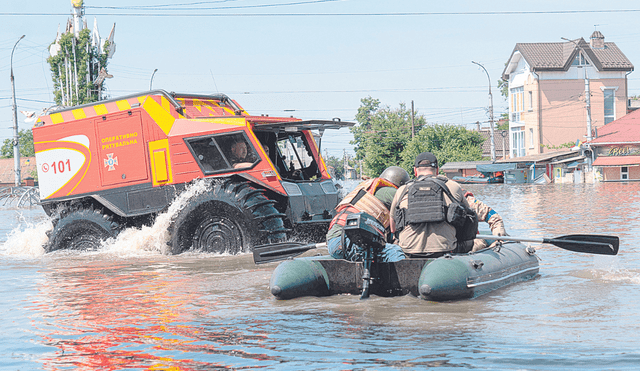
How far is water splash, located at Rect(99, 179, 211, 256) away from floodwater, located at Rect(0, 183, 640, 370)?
4.88 feet

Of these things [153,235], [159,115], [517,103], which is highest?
[517,103]

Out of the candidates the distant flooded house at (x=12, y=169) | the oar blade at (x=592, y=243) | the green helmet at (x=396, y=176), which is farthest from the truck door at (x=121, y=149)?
the distant flooded house at (x=12, y=169)

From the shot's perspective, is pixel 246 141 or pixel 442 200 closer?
pixel 442 200

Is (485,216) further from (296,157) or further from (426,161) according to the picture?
(296,157)

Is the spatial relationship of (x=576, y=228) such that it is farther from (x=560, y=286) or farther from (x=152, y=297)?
(x=152, y=297)

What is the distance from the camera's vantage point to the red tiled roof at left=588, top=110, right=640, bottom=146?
46406 mm

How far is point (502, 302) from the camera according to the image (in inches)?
305

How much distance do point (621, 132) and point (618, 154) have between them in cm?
220

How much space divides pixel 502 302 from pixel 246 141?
6.03m

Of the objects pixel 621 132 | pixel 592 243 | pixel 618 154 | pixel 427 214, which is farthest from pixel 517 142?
pixel 427 214

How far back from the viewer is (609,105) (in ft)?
187

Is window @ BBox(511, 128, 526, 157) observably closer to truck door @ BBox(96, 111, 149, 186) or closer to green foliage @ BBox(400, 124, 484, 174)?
green foliage @ BBox(400, 124, 484, 174)

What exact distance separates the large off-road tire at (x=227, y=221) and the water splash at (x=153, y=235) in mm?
168

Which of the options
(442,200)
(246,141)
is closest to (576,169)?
A: (246,141)
